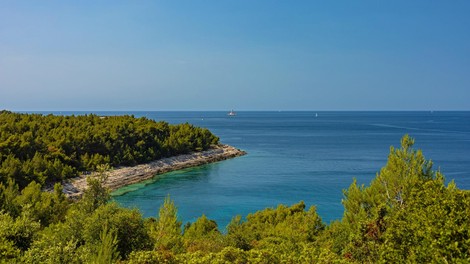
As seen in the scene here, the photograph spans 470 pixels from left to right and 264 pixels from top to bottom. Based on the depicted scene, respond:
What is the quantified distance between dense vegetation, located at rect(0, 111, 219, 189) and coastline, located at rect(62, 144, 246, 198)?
1575 millimetres

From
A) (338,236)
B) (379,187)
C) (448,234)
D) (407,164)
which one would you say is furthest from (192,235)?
(448,234)

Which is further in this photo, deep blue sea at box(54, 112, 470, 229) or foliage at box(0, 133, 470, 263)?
deep blue sea at box(54, 112, 470, 229)

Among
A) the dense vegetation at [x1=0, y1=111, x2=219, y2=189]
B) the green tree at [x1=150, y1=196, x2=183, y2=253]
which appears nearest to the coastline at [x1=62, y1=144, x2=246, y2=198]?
the dense vegetation at [x1=0, y1=111, x2=219, y2=189]

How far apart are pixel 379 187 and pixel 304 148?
232 feet

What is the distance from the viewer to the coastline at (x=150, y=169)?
4647 centimetres

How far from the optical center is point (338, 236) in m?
20.4

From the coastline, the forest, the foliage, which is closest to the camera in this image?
the foliage

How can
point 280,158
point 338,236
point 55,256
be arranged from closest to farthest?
1. point 55,256
2. point 338,236
3. point 280,158

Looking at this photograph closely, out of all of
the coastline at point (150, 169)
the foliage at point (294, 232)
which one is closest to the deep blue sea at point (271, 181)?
the coastline at point (150, 169)

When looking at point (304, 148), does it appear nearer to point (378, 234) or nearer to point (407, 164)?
point (407, 164)

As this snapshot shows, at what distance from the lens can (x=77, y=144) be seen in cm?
5666

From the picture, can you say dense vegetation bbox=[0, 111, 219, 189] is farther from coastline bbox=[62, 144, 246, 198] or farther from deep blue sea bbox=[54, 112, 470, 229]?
deep blue sea bbox=[54, 112, 470, 229]

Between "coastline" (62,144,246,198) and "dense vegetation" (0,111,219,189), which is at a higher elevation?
"dense vegetation" (0,111,219,189)

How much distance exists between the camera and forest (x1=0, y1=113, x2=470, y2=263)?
11.1 metres
